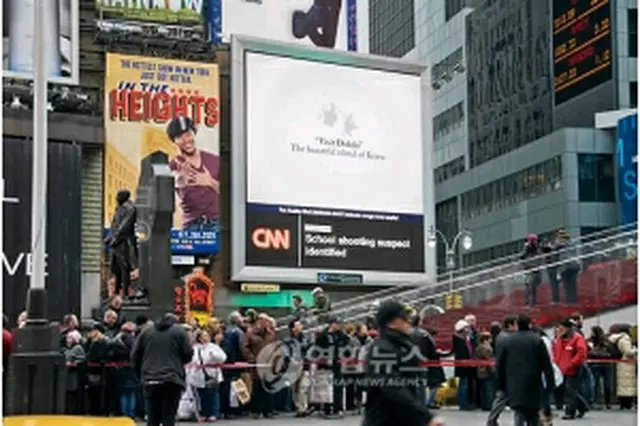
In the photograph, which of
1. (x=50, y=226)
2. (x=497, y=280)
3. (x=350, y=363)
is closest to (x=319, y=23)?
(x=50, y=226)

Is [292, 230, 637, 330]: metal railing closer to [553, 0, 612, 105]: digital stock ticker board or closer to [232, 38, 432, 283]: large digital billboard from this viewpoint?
[232, 38, 432, 283]: large digital billboard

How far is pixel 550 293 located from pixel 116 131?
57.8ft

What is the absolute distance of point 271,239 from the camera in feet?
134

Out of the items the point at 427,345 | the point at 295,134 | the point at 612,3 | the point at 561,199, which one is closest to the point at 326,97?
the point at 295,134

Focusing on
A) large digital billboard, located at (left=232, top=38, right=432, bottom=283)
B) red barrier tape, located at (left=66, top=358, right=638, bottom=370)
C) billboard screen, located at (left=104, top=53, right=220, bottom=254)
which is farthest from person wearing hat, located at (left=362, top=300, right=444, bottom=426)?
billboard screen, located at (left=104, top=53, right=220, bottom=254)

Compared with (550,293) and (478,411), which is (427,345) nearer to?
(478,411)

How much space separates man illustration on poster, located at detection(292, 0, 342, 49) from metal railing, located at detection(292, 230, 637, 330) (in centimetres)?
1549

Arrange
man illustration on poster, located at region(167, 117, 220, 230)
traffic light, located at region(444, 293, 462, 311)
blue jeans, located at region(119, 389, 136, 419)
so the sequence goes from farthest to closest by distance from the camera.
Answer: man illustration on poster, located at region(167, 117, 220, 230) < traffic light, located at region(444, 293, 462, 311) < blue jeans, located at region(119, 389, 136, 419)

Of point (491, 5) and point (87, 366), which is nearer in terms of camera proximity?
point (87, 366)

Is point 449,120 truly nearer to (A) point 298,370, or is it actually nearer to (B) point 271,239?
(B) point 271,239

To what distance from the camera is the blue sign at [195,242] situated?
135 feet

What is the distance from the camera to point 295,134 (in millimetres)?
41625

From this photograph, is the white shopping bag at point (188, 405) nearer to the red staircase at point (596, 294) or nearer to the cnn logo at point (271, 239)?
the red staircase at point (596, 294)

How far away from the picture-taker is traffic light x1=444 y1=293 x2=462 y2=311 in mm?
34125
